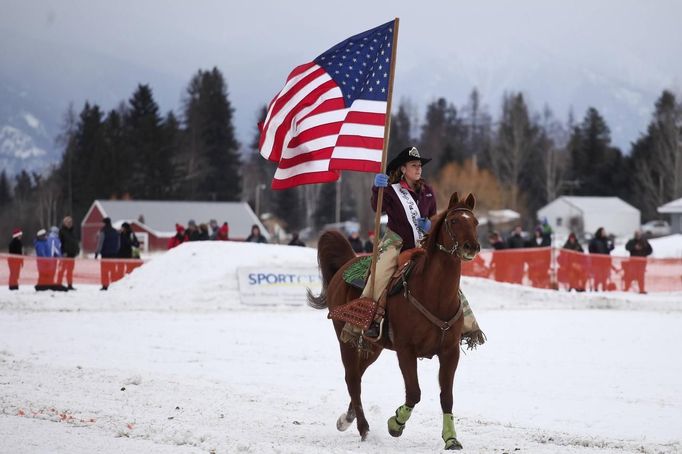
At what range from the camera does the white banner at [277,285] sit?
24.4 m

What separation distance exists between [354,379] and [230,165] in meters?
94.2

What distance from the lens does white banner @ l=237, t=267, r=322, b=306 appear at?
24422 mm

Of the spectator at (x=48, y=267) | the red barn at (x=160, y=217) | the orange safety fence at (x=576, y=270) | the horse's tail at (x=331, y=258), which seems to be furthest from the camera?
the red barn at (x=160, y=217)

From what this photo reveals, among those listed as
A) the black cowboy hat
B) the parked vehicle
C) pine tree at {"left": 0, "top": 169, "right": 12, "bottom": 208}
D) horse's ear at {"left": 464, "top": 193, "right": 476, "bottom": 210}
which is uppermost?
pine tree at {"left": 0, "top": 169, "right": 12, "bottom": 208}

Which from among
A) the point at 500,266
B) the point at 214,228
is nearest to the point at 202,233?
the point at 214,228

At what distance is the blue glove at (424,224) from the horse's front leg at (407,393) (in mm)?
1246

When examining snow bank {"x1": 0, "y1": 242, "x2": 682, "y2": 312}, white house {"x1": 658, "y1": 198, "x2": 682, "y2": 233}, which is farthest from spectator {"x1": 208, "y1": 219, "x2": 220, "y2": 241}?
white house {"x1": 658, "y1": 198, "x2": 682, "y2": 233}

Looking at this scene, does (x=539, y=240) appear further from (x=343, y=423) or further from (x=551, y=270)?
(x=343, y=423)

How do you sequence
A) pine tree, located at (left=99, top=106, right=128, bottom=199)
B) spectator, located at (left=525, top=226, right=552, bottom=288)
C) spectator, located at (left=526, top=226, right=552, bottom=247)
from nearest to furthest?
1. spectator, located at (left=525, top=226, right=552, bottom=288)
2. spectator, located at (left=526, top=226, right=552, bottom=247)
3. pine tree, located at (left=99, top=106, right=128, bottom=199)

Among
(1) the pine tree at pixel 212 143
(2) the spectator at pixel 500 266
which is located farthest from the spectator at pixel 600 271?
(1) the pine tree at pixel 212 143

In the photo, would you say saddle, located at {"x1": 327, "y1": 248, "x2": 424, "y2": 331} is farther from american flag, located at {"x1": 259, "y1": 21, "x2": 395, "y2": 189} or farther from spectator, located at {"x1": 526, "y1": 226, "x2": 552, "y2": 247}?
spectator, located at {"x1": 526, "y1": 226, "x2": 552, "y2": 247}

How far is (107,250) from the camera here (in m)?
28.1

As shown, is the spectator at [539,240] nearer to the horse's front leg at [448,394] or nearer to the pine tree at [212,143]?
the horse's front leg at [448,394]

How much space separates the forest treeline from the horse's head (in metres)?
74.9
